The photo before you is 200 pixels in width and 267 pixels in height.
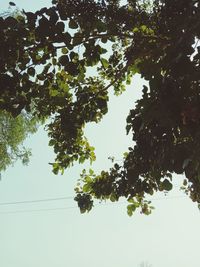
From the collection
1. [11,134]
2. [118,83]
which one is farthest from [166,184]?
[11,134]

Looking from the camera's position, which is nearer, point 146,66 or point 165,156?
point 146,66

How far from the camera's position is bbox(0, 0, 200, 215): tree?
8.99ft

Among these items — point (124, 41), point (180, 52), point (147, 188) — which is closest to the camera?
point (180, 52)

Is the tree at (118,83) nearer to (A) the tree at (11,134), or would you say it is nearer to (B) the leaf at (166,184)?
(B) the leaf at (166,184)

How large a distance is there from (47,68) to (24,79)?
807 millimetres

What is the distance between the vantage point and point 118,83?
7.12 metres

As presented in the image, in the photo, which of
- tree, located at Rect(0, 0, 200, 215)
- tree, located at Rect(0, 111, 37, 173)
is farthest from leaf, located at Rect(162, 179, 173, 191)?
tree, located at Rect(0, 111, 37, 173)

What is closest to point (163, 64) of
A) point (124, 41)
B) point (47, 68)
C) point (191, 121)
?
point (191, 121)

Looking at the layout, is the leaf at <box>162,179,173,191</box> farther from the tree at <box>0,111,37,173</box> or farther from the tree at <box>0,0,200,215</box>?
the tree at <box>0,111,37,173</box>

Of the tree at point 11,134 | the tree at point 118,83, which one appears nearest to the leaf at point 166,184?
the tree at point 118,83

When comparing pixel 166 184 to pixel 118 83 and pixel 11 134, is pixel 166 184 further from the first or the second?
pixel 11 134

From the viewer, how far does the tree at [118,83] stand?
2.74 m

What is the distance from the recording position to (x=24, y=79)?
4.67 metres

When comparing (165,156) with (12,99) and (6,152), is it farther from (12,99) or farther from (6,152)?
(6,152)
